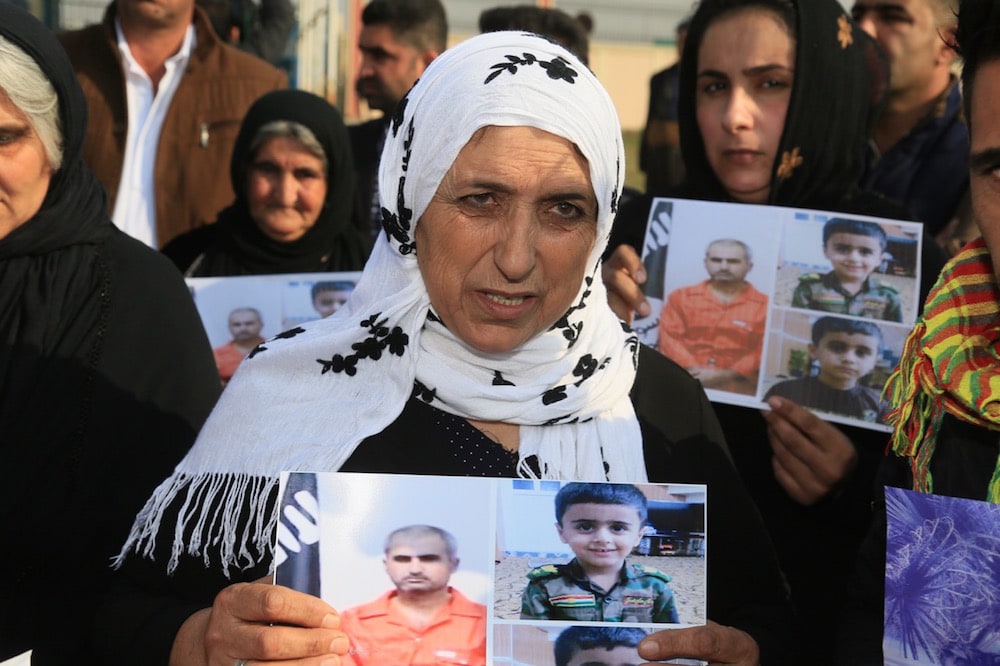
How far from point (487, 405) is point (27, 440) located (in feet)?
4.59

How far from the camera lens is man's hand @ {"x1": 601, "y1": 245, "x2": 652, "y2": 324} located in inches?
131

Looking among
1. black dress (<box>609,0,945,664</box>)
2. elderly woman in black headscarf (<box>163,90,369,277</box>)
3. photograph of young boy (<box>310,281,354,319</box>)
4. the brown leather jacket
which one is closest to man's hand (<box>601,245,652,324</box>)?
black dress (<box>609,0,945,664</box>)

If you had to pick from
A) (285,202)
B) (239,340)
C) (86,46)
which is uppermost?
(86,46)

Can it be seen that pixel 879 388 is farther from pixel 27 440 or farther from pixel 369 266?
pixel 27 440

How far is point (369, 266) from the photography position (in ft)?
8.71

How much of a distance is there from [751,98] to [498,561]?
77.2 inches

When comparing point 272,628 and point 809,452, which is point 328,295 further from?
point 272,628

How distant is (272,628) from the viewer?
206 centimetres

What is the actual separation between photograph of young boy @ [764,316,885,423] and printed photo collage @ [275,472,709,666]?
1095 mm

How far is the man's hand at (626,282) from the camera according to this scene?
3.33 metres

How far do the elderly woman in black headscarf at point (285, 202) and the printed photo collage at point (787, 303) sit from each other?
2.11 metres

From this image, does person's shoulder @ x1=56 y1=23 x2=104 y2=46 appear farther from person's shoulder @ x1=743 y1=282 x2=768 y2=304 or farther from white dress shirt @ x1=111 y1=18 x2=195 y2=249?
person's shoulder @ x1=743 y1=282 x2=768 y2=304

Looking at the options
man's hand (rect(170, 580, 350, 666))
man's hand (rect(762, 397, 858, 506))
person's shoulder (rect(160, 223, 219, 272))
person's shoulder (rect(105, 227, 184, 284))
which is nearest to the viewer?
man's hand (rect(170, 580, 350, 666))

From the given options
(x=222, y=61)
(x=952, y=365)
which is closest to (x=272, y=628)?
(x=952, y=365)
